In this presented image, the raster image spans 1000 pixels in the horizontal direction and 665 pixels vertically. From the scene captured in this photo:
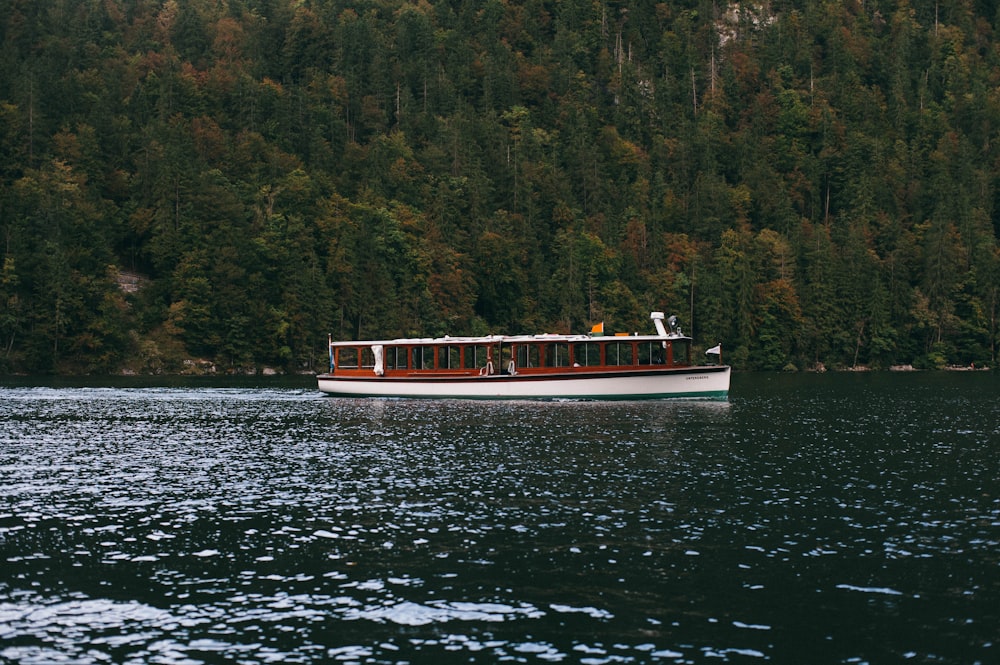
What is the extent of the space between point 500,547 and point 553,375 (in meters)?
54.7

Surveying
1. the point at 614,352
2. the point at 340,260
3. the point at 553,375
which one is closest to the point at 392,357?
the point at 553,375

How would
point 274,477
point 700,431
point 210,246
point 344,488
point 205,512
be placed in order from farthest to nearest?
point 210,246
point 700,431
point 274,477
point 344,488
point 205,512

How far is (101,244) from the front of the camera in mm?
135625

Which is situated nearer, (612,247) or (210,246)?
(210,246)

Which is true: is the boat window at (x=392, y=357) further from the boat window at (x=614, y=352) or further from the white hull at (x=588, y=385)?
the boat window at (x=614, y=352)

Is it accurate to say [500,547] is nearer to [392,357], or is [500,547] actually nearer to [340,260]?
[392,357]

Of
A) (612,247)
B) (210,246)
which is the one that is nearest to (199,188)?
(210,246)

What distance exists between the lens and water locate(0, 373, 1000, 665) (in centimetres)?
2003

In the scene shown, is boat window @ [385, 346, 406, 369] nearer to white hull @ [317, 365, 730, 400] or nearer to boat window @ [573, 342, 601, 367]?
white hull @ [317, 365, 730, 400]

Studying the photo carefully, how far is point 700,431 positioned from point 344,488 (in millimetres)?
24927

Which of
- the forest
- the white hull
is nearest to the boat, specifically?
the white hull

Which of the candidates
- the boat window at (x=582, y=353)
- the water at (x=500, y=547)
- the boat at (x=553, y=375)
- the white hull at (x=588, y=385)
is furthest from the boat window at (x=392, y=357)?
the water at (x=500, y=547)

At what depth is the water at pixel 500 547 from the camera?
20031 mm

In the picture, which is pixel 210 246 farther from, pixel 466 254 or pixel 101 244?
pixel 466 254
